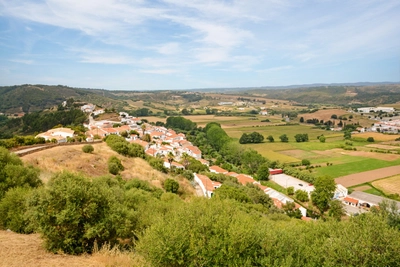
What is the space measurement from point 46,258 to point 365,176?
5478 centimetres

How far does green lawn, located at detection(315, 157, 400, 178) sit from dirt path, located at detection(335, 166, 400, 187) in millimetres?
1453

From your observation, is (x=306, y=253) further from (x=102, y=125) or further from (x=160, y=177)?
(x=102, y=125)

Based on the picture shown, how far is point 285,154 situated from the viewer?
224 ft

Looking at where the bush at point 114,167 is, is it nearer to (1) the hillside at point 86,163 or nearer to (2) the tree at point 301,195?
(1) the hillside at point 86,163

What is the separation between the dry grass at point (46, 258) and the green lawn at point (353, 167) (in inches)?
1955

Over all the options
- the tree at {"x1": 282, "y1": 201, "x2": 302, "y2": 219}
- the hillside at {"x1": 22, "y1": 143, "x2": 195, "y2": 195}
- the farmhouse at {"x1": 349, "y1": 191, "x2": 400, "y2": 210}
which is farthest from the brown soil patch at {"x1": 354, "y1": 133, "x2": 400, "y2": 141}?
the hillside at {"x1": 22, "y1": 143, "x2": 195, "y2": 195}

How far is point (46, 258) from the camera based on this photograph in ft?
33.4

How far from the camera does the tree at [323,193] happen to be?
39.1 metres

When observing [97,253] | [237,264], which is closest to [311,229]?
[237,264]

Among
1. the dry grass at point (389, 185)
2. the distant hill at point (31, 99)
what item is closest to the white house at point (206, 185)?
the dry grass at point (389, 185)

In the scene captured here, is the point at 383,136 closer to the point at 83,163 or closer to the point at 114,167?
the point at 114,167

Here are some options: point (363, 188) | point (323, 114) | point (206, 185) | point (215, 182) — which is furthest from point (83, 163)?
point (323, 114)

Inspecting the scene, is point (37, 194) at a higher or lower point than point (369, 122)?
higher

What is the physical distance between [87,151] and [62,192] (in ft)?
77.5
